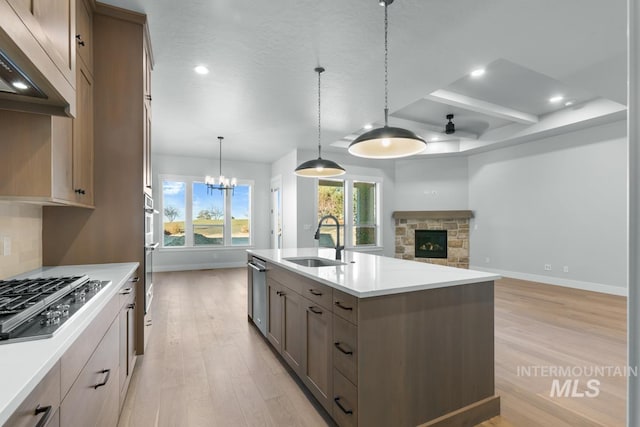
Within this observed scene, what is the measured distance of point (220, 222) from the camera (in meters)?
7.93

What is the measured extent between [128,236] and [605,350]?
441cm

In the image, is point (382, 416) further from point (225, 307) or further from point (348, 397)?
point (225, 307)

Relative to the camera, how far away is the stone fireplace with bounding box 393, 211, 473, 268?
293 inches

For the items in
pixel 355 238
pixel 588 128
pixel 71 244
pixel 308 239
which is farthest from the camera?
pixel 355 238

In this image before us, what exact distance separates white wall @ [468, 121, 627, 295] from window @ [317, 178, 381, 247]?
2353 millimetres

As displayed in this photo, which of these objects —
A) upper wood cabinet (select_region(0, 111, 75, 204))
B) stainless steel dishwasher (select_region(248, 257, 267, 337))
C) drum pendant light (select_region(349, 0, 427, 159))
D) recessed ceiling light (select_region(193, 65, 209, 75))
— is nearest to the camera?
upper wood cabinet (select_region(0, 111, 75, 204))

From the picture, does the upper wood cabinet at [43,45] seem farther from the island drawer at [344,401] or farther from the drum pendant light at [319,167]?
the drum pendant light at [319,167]

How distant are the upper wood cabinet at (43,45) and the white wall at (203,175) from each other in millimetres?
6341

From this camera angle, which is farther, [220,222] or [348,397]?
[220,222]

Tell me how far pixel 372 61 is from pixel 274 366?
3.08m

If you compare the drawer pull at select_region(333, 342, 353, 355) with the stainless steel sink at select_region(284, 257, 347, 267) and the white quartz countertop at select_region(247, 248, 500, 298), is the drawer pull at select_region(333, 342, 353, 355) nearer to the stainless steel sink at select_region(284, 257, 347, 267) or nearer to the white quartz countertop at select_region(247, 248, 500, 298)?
the white quartz countertop at select_region(247, 248, 500, 298)

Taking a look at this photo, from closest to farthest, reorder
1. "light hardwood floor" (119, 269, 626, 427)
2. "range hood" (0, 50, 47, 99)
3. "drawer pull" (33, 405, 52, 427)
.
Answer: "drawer pull" (33, 405, 52, 427), "range hood" (0, 50, 47, 99), "light hardwood floor" (119, 269, 626, 427)

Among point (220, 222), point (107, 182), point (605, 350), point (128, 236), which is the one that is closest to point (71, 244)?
point (128, 236)

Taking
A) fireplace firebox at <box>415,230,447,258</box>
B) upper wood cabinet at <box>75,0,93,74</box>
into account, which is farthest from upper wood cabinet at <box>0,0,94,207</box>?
fireplace firebox at <box>415,230,447,258</box>
